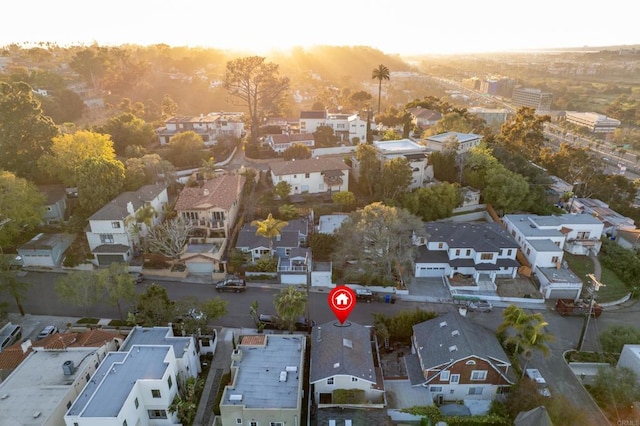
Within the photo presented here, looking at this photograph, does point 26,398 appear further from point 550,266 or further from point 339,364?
point 550,266

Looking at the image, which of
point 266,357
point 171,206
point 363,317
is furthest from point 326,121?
point 266,357

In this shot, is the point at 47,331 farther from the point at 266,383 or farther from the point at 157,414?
the point at 266,383

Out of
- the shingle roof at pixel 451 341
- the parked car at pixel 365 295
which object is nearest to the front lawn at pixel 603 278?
the shingle roof at pixel 451 341

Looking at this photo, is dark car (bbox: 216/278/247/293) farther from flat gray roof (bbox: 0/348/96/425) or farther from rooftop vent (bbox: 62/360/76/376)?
rooftop vent (bbox: 62/360/76/376)

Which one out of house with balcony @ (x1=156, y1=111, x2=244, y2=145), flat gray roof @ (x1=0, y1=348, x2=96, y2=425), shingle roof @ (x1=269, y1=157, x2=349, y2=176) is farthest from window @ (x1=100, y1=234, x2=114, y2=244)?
house with balcony @ (x1=156, y1=111, x2=244, y2=145)

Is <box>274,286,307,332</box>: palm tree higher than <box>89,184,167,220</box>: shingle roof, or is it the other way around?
<box>89,184,167,220</box>: shingle roof

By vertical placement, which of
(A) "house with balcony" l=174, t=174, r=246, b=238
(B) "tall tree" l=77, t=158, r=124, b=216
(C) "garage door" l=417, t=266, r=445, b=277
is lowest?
(C) "garage door" l=417, t=266, r=445, b=277
